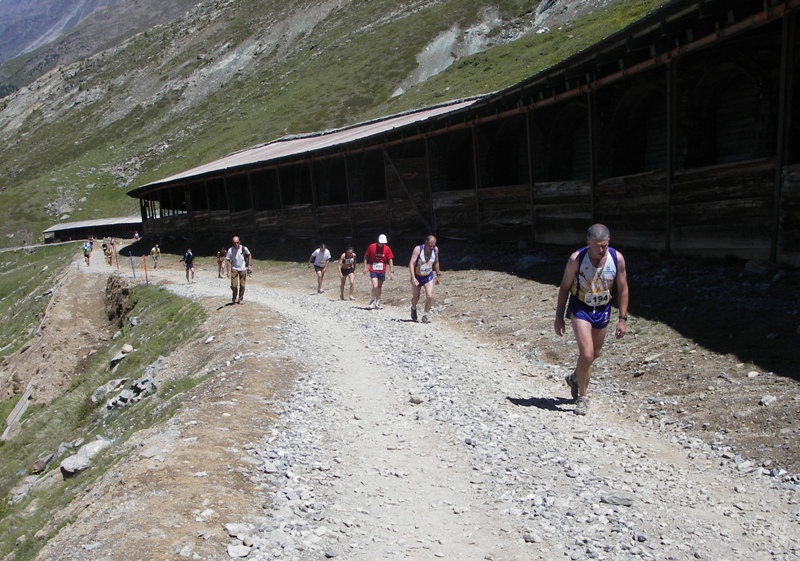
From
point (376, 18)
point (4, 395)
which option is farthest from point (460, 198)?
point (376, 18)

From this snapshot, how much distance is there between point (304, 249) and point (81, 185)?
242 feet

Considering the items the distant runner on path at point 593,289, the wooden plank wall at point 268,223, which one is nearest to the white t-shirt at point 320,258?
the wooden plank wall at point 268,223

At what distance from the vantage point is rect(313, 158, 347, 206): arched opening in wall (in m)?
29.6

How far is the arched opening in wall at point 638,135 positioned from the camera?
15.2 m

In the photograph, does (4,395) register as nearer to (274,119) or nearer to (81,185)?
(274,119)

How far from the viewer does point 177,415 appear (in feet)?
25.6

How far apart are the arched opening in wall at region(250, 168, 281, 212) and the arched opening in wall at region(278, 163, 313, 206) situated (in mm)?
765

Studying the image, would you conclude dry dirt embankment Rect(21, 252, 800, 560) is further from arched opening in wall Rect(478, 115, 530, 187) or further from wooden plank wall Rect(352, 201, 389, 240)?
wooden plank wall Rect(352, 201, 389, 240)

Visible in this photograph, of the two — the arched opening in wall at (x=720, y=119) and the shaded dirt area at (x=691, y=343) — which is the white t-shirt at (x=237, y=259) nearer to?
the shaded dirt area at (x=691, y=343)

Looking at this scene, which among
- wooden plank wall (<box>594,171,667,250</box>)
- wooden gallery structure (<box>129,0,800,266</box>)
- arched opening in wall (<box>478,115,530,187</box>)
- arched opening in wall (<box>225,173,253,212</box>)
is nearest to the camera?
wooden gallery structure (<box>129,0,800,266</box>)

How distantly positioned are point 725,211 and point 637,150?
496cm

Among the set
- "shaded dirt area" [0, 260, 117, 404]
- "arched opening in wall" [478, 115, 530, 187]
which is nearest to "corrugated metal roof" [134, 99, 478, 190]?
"arched opening in wall" [478, 115, 530, 187]

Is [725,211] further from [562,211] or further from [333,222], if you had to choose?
[333,222]

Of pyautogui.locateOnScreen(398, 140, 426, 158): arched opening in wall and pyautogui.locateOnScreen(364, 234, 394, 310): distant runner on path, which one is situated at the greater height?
pyautogui.locateOnScreen(398, 140, 426, 158): arched opening in wall
